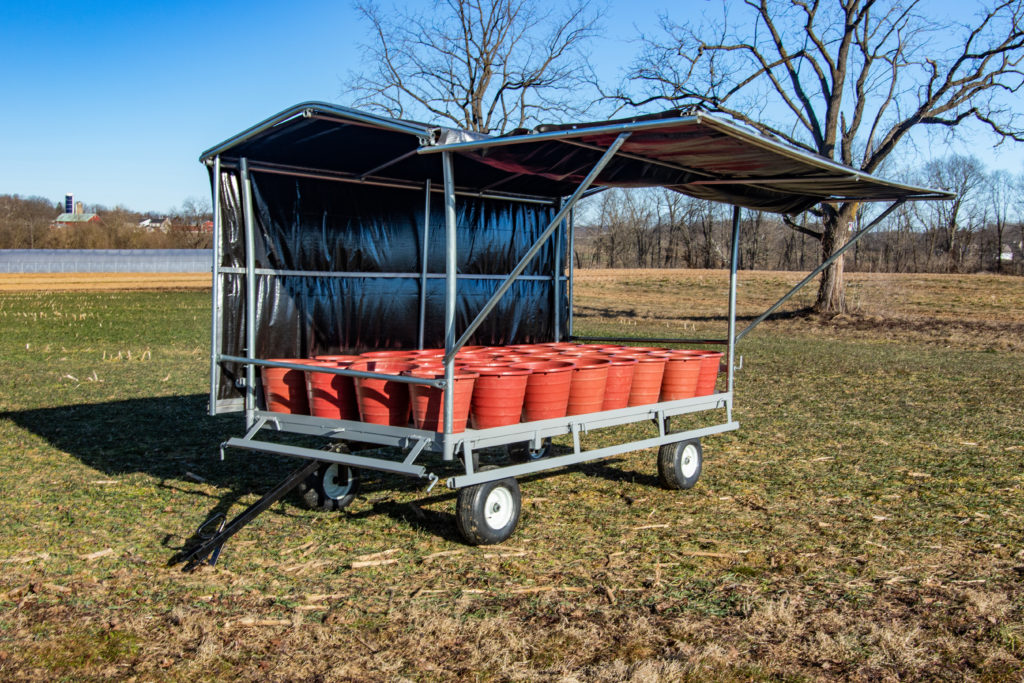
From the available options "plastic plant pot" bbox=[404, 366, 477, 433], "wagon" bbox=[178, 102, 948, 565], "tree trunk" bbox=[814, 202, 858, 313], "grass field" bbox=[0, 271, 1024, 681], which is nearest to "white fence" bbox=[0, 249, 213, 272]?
"tree trunk" bbox=[814, 202, 858, 313]

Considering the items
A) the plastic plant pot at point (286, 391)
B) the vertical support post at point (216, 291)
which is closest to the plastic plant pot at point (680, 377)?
the plastic plant pot at point (286, 391)

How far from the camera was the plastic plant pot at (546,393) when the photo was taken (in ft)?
19.9

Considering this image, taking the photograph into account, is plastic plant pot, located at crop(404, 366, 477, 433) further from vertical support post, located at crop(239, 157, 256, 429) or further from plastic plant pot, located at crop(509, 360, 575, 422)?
vertical support post, located at crop(239, 157, 256, 429)

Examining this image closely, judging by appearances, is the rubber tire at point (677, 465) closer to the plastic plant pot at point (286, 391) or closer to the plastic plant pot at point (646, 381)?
the plastic plant pot at point (646, 381)

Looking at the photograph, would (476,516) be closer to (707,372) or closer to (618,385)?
(618,385)

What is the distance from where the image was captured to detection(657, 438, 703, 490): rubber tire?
7.39m

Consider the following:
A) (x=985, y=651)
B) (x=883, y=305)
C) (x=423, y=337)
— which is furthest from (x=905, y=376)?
(x=883, y=305)

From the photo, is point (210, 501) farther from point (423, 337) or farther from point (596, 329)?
point (596, 329)

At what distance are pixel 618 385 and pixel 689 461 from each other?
134 centimetres

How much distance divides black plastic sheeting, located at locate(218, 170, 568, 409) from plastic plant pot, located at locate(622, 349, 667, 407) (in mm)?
2654

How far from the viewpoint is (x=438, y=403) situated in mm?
5668

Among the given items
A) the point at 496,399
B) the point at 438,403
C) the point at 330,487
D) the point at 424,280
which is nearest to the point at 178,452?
the point at 330,487

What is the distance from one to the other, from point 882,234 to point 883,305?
52.1 metres

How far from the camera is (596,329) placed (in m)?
26.7
